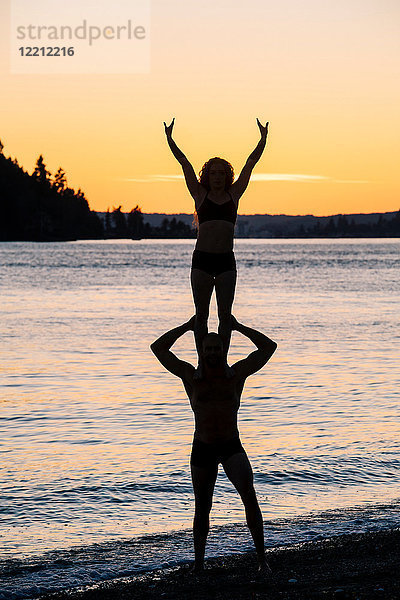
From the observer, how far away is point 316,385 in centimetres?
2875

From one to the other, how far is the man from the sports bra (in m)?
1.32

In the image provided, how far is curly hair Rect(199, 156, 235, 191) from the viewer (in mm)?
9836

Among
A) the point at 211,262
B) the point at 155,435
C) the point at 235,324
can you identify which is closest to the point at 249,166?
the point at 211,262

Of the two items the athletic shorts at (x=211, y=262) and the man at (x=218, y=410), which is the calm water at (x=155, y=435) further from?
the athletic shorts at (x=211, y=262)

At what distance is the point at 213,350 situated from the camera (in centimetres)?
877

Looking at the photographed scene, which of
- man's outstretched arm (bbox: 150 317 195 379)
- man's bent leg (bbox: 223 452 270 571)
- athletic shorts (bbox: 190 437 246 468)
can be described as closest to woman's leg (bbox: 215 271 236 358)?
man's outstretched arm (bbox: 150 317 195 379)

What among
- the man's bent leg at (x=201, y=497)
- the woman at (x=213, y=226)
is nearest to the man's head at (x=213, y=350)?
the woman at (x=213, y=226)

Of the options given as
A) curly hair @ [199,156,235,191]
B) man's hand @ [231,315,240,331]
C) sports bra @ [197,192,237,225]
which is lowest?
man's hand @ [231,315,240,331]

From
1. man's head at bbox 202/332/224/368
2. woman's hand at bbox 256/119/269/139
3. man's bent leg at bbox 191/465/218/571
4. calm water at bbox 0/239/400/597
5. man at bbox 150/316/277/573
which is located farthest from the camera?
calm water at bbox 0/239/400/597

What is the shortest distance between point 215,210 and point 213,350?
1844 millimetres

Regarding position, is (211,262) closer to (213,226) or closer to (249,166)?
(213,226)

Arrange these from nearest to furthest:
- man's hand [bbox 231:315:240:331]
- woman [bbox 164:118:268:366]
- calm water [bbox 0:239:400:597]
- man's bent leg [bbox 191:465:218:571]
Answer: man's hand [bbox 231:315:240:331] < man's bent leg [bbox 191:465:218:571] < woman [bbox 164:118:268:366] < calm water [bbox 0:239:400:597]

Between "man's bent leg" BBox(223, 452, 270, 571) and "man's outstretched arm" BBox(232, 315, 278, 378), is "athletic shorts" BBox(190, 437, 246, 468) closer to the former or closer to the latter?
"man's bent leg" BBox(223, 452, 270, 571)

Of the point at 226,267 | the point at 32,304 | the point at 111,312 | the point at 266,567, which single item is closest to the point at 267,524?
the point at 266,567
